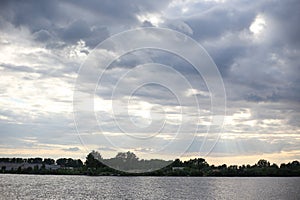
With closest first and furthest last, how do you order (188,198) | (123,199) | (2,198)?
(2,198) → (123,199) → (188,198)

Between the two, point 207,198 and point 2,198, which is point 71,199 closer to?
point 2,198

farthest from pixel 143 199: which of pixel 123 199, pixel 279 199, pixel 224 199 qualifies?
pixel 279 199

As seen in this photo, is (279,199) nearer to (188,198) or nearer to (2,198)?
(188,198)

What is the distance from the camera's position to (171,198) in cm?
10975

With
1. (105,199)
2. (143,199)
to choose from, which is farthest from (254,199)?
(105,199)

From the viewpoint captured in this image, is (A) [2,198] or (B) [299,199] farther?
(B) [299,199]

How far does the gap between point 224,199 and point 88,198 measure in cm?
3368

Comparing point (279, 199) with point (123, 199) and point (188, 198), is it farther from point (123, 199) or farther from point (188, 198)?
→ point (123, 199)

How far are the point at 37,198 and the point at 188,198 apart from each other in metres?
37.1

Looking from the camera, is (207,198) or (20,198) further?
(207,198)

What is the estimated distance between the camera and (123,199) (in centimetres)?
10394

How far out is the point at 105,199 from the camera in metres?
103

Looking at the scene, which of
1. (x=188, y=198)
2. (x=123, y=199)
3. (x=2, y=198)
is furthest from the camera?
(x=188, y=198)

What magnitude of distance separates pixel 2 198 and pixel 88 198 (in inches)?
764
